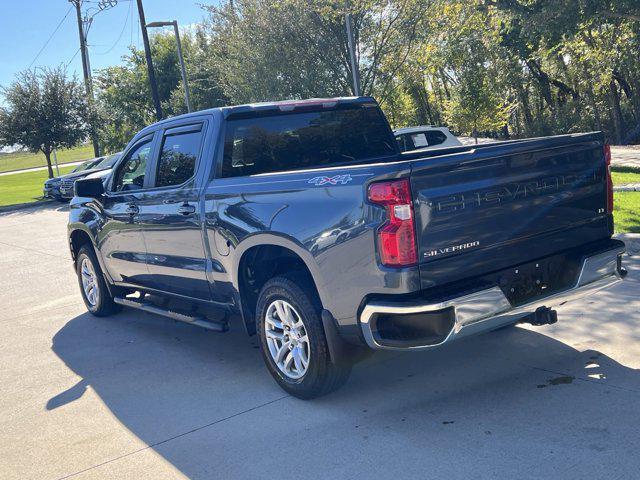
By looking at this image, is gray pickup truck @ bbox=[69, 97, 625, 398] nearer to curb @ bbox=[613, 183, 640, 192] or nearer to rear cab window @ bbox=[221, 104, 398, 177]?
rear cab window @ bbox=[221, 104, 398, 177]

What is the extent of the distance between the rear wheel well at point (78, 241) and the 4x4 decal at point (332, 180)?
4.43m

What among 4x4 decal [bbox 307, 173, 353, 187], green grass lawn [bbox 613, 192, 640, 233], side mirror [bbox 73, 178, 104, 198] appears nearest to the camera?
4x4 decal [bbox 307, 173, 353, 187]

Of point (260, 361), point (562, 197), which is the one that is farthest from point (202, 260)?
point (562, 197)

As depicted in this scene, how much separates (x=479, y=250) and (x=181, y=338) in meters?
3.66

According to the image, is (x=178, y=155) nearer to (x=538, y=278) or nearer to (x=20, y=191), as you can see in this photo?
(x=538, y=278)

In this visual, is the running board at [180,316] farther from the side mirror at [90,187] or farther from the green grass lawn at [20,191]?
the green grass lawn at [20,191]

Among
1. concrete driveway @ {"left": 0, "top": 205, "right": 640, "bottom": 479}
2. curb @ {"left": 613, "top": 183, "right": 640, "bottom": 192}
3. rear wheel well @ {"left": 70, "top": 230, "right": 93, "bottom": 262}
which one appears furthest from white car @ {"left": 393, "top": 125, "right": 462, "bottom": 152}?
concrete driveway @ {"left": 0, "top": 205, "right": 640, "bottom": 479}

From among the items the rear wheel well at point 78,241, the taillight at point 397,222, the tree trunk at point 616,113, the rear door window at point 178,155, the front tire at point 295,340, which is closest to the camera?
the taillight at point 397,222

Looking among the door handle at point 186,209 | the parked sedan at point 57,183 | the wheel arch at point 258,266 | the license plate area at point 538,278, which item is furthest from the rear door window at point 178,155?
the parked sedan at point 57,183

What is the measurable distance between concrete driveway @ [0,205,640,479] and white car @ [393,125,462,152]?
10.3m

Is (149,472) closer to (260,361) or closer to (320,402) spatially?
(320,402)

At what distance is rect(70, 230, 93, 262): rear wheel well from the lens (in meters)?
8.09

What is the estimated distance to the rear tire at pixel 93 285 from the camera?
780 cm

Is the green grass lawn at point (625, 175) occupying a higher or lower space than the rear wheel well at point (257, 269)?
lower
